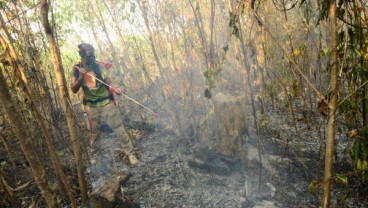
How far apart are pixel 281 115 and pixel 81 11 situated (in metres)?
5.48

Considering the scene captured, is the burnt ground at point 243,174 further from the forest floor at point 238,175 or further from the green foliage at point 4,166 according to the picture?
the green foliage at point 4,166

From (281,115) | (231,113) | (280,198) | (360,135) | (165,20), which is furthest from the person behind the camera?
(165,20)

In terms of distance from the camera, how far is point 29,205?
2980mm

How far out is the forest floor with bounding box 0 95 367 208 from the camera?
2.62 m

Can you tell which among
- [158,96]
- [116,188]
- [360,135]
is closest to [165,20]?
[158,96]

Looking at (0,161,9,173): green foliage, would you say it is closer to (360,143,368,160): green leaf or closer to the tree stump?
the tree stump

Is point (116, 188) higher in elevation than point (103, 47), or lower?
lower

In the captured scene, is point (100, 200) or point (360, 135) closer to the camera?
point (360, 135)

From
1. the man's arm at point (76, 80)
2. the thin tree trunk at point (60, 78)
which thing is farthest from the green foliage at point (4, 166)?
the thin tree trunk at point (60, 78)

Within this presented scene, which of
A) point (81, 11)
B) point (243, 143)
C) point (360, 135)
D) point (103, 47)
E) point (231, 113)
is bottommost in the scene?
point (243, 143)

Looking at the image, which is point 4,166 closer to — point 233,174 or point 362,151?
point 233,174

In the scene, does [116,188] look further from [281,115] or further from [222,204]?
[281,115]

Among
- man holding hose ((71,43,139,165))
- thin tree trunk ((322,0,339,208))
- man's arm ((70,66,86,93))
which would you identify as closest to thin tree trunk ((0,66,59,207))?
thin tree trunk ((322,0,339,208))

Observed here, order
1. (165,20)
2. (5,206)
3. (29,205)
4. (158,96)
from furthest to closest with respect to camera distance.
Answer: (158,96)
(165,20)
(29,205)
(5,206)
